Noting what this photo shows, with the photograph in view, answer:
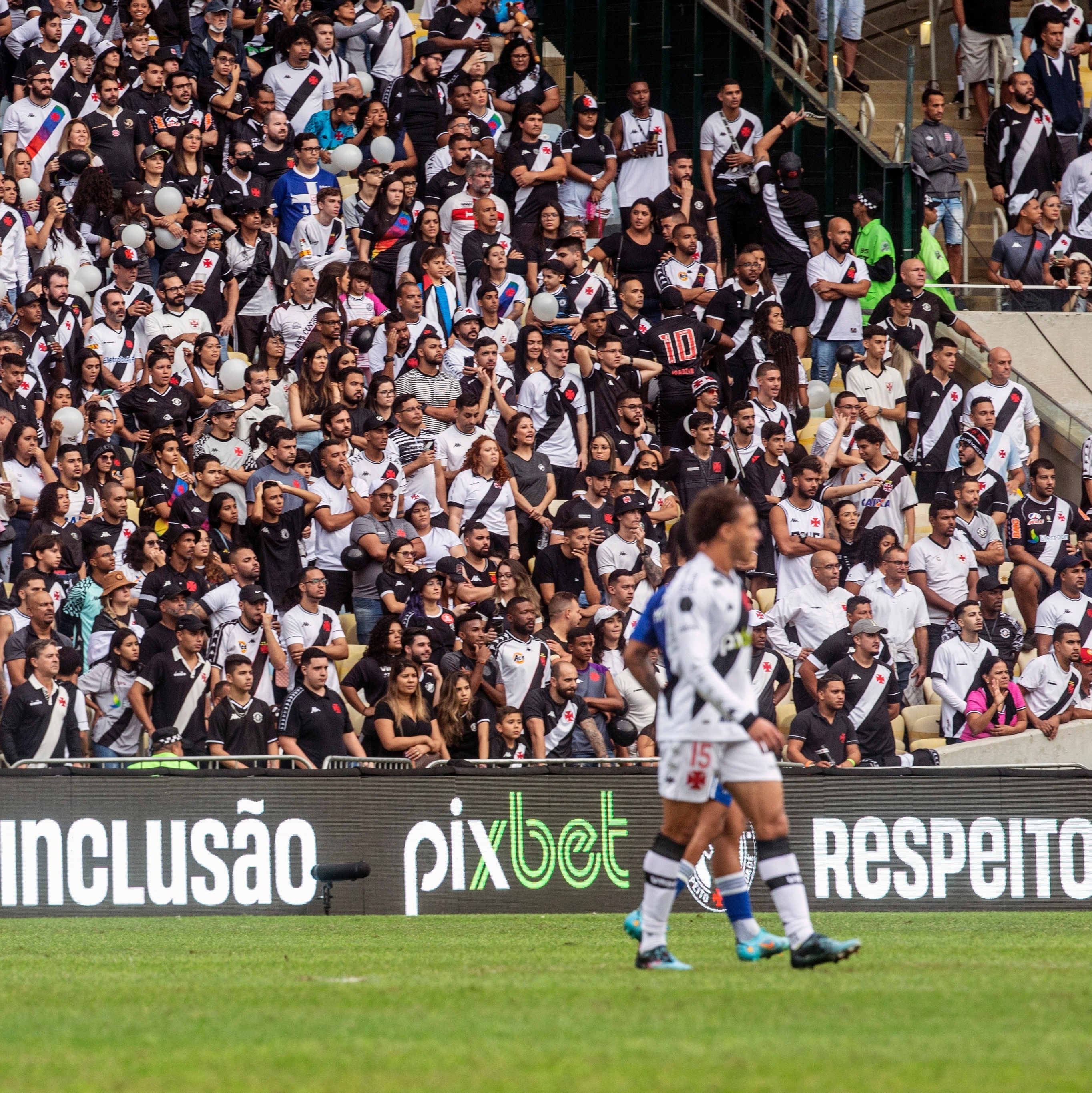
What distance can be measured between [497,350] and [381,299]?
5.85ft

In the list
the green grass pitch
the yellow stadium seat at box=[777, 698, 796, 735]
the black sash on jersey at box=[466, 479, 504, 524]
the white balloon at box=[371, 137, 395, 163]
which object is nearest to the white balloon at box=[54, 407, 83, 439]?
the black sash on jersey at box=[466, 479, 504, 524]

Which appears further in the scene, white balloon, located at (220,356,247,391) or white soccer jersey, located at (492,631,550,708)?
white balloon, located at (220,356,247,391)

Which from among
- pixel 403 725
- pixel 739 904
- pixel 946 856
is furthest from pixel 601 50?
pixel 739 904

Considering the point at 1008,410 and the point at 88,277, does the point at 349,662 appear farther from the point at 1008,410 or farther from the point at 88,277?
the point at 1008,410

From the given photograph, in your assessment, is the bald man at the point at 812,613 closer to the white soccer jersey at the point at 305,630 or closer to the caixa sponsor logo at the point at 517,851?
the caixa sponsor logo at the point at 517,851

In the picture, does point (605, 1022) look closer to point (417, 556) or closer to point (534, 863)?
point (534, 863)

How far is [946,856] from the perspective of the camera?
14820mm

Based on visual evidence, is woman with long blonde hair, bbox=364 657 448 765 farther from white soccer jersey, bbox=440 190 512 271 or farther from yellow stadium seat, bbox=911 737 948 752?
white soccer jersey, bbox=440 190 512 271

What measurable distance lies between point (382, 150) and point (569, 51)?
21.2 feet

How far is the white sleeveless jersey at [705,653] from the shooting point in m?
7.96

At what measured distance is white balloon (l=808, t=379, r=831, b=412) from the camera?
67.7 ft

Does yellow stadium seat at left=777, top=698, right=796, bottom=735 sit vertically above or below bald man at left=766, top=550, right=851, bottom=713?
below

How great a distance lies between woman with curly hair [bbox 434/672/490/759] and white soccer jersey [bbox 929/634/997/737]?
178 inches

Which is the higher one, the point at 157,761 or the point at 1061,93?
the point at 1061,93
